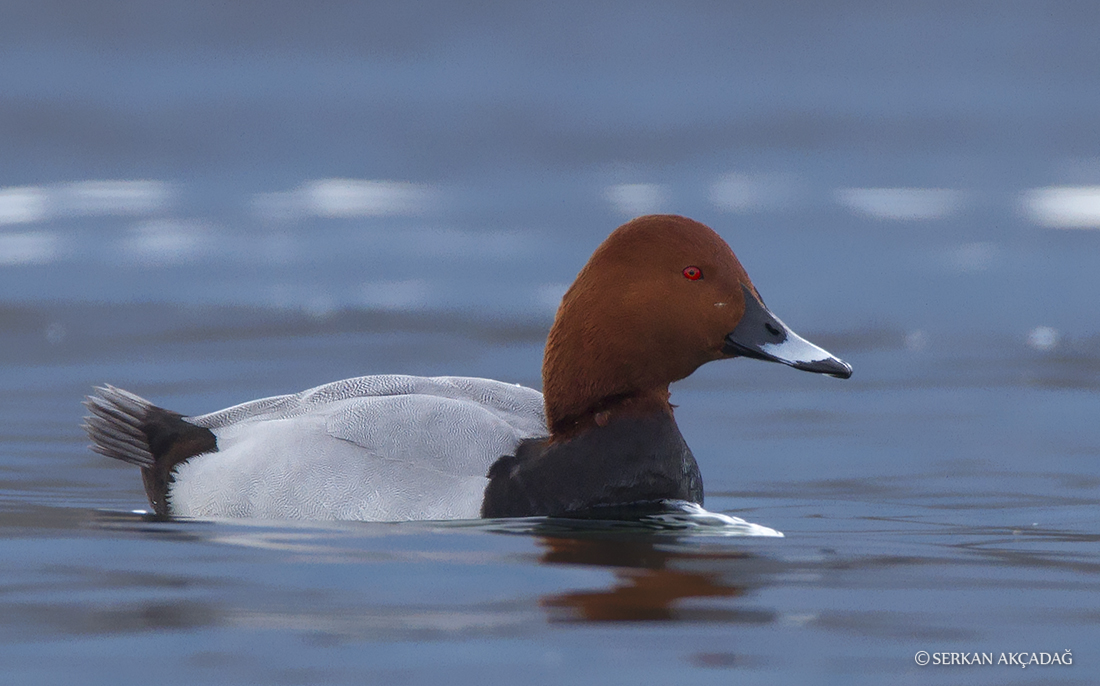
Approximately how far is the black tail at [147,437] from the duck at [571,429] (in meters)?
0.14

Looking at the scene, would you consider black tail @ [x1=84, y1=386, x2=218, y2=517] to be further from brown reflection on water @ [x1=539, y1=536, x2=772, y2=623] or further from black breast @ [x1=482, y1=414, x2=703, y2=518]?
brown reflection on water @ [x1=539, y1=536, x2=772, y2=623]

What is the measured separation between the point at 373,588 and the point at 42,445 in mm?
3296

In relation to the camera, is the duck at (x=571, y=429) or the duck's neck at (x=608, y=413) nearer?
the duck at (x=571, y=429)

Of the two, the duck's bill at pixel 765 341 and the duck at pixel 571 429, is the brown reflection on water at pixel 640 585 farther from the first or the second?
the duck's bill at pixel 765 341

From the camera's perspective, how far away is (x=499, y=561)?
438 cm

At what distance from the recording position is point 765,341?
5141 millimetres

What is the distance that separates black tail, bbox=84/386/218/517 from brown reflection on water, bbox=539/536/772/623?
4.62ft

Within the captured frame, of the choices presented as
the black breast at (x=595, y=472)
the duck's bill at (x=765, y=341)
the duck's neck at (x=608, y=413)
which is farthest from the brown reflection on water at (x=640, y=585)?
Answer: the duck's bill at (x=765, y=341)

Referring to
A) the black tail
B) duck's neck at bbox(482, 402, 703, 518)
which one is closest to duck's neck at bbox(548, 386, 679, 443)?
duck's neck at bbox(482, 402, 703, 518)

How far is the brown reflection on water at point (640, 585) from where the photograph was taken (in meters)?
3.84

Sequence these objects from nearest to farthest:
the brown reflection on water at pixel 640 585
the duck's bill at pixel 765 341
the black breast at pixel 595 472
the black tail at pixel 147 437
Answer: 1. the brown reflection on water at pixel 640 585
2. the black breast at pixel 595 472
3. the duck's bill at pixel 765 341
4. the black tail at pixel 147 437


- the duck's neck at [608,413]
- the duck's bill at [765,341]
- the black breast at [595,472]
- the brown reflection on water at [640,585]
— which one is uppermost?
the duck's bill at [765,341]

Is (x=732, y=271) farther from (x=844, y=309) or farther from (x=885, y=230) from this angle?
(x=885, y=230)

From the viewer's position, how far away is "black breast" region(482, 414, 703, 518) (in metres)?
4.97
